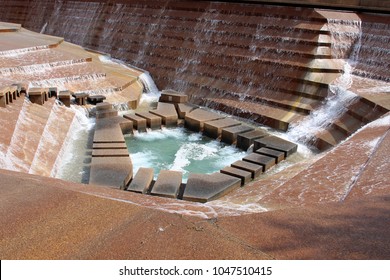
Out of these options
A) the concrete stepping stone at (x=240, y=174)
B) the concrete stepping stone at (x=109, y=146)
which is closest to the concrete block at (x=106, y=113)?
the concrete stepping stone at (x=109, y=146)

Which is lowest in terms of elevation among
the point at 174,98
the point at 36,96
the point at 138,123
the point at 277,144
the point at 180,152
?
the point at 180,152

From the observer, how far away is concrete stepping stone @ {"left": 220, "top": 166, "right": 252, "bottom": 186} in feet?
22.6

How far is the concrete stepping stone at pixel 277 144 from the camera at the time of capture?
26.8 ft

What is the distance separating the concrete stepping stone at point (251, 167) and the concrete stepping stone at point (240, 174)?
10 cm

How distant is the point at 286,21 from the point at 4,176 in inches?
366

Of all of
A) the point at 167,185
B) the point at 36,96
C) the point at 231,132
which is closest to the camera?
the point at 167,185

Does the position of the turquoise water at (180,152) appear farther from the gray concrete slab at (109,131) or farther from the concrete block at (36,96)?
the concrete block at (36,96)

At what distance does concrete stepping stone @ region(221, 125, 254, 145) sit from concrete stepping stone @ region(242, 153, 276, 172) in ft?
4.51

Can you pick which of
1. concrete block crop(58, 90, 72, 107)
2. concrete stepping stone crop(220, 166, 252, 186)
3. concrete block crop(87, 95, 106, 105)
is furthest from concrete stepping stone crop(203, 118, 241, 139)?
concrete block crop(58, 90, 72, 107)

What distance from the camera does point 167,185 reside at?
20.7ft

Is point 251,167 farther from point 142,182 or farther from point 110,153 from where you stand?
point 110,153

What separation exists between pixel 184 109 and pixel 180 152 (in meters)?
2.12

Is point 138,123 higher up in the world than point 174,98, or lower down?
lower down

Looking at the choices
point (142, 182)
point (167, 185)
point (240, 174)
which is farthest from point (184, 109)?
point (167, 185)
